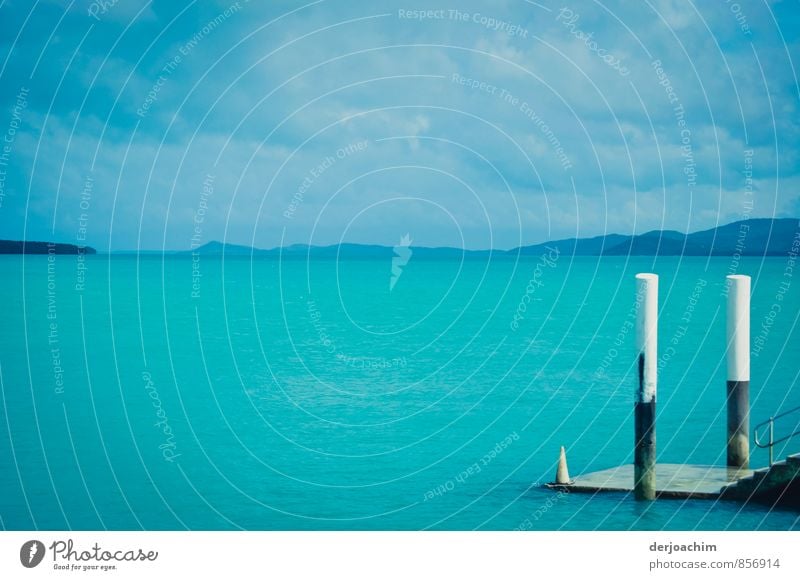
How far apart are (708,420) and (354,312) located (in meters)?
67.3

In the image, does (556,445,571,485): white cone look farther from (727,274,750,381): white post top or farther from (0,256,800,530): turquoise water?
(727,274,750,381): white post top

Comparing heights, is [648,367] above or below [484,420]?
above

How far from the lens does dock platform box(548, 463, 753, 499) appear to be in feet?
66.9

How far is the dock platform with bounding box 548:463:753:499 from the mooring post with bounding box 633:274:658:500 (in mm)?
763

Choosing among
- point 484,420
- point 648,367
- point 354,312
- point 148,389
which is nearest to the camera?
point 648,367

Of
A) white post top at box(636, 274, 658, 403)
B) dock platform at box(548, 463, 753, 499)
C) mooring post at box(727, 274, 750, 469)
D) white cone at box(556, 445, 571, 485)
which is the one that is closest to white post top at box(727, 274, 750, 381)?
mooring post at box(727, 274, 750, 469)

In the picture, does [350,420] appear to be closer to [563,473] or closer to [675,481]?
[563,473]

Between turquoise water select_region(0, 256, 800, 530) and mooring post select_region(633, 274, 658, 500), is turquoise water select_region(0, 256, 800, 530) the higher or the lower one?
the lower one

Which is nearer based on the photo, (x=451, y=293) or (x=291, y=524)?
(x=291, y=524)

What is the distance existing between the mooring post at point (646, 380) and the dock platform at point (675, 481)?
0.76 meters

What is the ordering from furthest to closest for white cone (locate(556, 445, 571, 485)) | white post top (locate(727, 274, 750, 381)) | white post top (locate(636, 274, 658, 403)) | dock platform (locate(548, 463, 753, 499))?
1. white cone (locate(556, 445, 571, 485))
2. white post top (locate(727, 274, 750, 381))
3. dock platform (locate(548, 463, 753, 499))
4. white post top (locate(636, 274, 658, 403))

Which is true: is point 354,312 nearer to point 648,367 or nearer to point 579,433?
point 579,433
